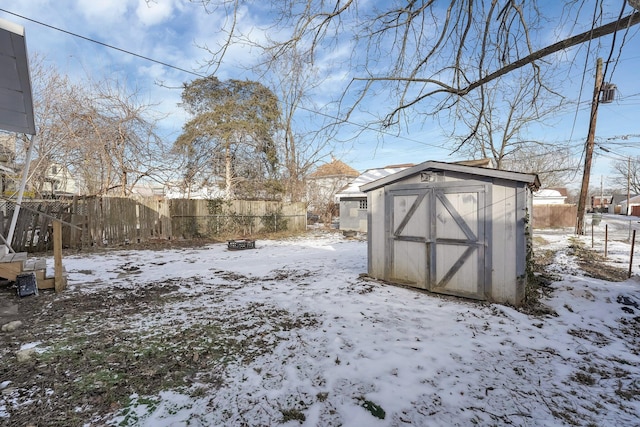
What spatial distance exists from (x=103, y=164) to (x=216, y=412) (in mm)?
12625

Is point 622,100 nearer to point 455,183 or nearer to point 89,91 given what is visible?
point 455,183

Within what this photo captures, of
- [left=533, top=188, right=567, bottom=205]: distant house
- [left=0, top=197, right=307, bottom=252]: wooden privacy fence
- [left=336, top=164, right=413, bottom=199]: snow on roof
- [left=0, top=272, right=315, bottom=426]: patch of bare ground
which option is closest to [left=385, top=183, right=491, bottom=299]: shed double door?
[left=0, top=272, right=315, bottom=426]: patch of bare ground

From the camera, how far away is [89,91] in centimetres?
1062

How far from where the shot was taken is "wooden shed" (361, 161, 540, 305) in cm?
443

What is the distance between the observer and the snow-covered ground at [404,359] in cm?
214

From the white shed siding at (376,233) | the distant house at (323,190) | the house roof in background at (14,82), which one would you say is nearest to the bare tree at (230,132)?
the distant house at (323,190)

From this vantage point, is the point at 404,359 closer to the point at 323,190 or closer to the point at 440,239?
the point at 440,239

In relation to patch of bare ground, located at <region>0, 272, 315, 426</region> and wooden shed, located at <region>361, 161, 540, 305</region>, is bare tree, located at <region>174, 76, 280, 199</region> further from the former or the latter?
wooden shed, located at <region>361, 161, 540, 305</region>

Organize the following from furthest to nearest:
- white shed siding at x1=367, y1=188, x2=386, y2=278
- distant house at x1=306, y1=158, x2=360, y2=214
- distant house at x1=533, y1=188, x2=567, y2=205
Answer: distant house at x1=533, y1=188, x2=567, y2=205, distant house at x1=306, y1=158, x2=360, y2=214, white shed siding at x1=367, y1=188, x2=386, y2=278

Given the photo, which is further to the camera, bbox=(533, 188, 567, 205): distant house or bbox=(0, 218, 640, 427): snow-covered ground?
bbox=(533, 188, 567, 205): distant house

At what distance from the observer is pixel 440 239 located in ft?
16.6

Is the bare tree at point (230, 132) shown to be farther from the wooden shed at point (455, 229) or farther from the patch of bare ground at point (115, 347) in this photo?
the wooden shed at point (455, 229)

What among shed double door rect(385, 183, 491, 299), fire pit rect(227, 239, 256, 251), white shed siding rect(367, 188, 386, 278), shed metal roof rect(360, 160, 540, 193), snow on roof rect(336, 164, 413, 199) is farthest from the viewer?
snow on roof rect(336, 164, 413, 199)

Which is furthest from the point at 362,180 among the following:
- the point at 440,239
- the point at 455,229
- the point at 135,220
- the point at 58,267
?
the point at 58,267
